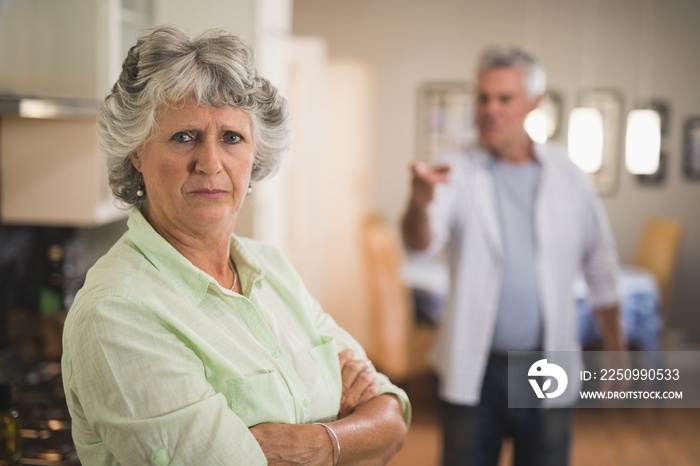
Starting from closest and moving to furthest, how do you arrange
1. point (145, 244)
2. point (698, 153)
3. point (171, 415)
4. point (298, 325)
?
point (171, 415) → point (145, 244) → point (298, 325) → point (698, 153)

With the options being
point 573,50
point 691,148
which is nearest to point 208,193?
point 573,50

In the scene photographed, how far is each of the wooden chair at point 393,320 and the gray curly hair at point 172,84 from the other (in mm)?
2972

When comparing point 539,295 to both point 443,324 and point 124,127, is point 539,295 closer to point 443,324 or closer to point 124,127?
point 443,324

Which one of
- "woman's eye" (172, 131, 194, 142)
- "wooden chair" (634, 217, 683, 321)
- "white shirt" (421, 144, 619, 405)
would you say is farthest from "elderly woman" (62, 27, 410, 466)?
"wooden chair" (634, 217, 683, 321)

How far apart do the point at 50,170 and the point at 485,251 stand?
1.20m

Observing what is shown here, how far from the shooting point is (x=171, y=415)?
2.86ft

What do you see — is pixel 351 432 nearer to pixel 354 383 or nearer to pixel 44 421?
pixel 354 383

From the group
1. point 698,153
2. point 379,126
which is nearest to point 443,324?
point 379,126

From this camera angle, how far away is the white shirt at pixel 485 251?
200 centimetres

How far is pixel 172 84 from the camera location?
915mm

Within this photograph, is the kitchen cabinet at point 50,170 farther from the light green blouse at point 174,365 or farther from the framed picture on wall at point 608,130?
the framed picture on wall at point 608,130

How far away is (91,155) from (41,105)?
47 centimetres

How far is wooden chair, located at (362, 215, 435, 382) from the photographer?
393cm

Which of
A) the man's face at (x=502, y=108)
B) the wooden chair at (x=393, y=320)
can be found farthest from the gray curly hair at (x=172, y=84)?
the wooden chair at (x=393, y=320)
